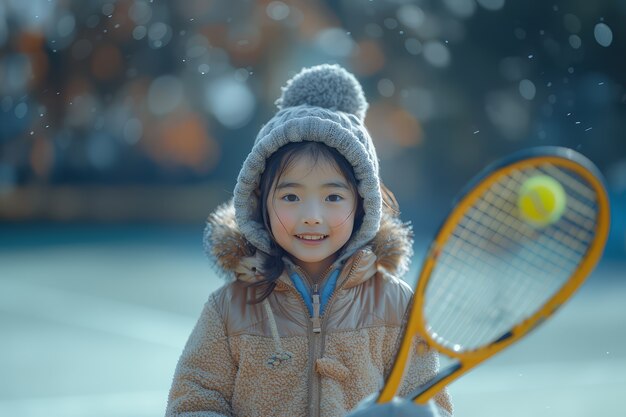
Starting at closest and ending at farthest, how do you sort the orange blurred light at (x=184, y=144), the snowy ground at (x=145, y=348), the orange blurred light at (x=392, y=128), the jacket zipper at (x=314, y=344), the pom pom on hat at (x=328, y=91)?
the jacket zipper at (x=314, y=344)
the pom pom on hat at (x=328, y=91)
the snowy ground at (x=145, y=348)
the orange blurred light at (x=392, y=128)
the orange blurred light at (x=184, y=144)

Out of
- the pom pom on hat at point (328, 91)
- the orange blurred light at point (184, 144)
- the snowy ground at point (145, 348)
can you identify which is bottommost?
the snowy ground at point (145, 348)

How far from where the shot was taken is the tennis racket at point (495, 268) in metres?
2.10

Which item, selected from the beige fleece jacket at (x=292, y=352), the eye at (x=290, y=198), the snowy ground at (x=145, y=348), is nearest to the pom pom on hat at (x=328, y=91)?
the eye at (x=290, y=198)

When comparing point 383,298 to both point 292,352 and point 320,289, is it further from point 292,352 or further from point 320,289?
point 292,352

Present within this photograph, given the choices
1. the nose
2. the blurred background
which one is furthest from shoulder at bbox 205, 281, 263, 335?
the blurred background

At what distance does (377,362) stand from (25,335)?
4.90 metres

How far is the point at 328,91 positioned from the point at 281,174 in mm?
350

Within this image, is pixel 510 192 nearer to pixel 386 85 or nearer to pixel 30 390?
pixel 30 390

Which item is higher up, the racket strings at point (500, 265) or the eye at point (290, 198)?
the eye at point (290, 198)

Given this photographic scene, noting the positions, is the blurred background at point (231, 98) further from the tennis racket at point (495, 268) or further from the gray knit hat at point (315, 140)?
the tennis racket at point (495, 268)

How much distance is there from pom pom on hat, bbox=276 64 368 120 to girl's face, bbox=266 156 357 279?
0.28 m

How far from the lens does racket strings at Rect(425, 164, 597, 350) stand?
7.05 feet

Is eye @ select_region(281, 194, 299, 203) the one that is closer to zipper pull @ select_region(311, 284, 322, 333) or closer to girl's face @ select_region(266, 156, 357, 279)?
girl's face @ select_region(266, 156, 357, 279)

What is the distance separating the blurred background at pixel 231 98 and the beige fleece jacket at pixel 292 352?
366 inches
